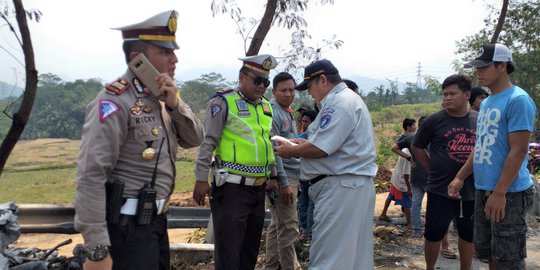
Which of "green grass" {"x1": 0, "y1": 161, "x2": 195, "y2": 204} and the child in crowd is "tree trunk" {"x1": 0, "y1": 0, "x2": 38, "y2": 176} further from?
"green grass" {"x1": 0, "y1": 161, "x2": 195, "y2": 204}

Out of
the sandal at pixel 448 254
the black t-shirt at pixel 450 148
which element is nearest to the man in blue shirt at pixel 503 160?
the black t-shirt at pixel 450 148

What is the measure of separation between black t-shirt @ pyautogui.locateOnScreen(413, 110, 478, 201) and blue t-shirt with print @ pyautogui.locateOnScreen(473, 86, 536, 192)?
0.63 metres

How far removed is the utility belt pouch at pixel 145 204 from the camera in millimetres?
2109

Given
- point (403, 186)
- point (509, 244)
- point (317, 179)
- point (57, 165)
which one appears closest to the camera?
point (509, 244)

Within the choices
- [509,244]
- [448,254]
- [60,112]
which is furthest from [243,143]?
[60,112]

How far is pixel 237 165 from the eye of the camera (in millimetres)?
3279

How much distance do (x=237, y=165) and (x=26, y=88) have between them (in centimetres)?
229

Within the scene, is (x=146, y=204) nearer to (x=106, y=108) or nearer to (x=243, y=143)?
(x=106, y=108)

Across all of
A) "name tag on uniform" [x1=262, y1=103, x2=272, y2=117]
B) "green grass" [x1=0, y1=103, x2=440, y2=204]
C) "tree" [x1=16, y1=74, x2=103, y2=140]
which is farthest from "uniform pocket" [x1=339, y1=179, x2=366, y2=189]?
"tree" [x1=16, y1=74, x2=103, y2=140]

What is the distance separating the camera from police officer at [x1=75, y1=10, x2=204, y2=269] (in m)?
1.93

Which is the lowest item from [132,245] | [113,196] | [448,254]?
[448,254]

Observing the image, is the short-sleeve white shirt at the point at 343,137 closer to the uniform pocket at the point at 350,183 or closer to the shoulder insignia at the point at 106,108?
the uniform pocket at the point at 350,183

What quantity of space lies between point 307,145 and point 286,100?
137 cm

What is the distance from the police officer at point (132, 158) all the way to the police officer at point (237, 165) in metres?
0.92
